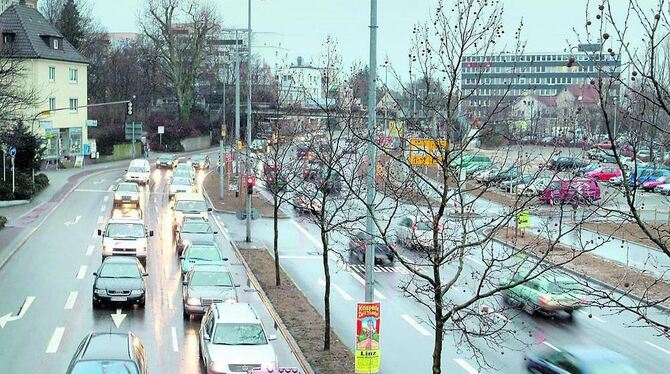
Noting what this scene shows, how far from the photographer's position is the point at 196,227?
34.8 metres

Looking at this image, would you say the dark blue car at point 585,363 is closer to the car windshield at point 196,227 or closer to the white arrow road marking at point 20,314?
the white arrow road marking at point 20,314

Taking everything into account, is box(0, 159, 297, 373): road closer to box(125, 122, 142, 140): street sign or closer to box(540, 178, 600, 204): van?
box(540, 178, 600, 204): van

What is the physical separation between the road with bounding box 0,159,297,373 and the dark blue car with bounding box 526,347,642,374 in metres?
5.73

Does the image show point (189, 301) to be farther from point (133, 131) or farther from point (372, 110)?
point (133, 131)

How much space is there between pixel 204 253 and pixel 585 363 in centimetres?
1557

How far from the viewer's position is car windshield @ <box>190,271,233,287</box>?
23955 millimetres

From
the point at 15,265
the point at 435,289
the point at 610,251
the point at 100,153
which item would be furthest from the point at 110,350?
the point at 100,153

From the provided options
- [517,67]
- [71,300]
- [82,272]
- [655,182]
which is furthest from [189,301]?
[655,182]

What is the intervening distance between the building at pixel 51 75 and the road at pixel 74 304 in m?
27.2

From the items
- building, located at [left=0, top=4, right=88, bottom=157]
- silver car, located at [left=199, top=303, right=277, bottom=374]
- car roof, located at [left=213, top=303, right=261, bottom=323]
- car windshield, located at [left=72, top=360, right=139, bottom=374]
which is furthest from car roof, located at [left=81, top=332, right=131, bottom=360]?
building, located at [left=0, top=4, right=88, bottom=157]

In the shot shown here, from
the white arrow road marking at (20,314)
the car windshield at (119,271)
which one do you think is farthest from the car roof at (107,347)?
the car windshield at (119,271)

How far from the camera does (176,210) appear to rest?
134ft

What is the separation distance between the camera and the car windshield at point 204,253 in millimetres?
29094

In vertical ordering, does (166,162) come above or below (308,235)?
above
